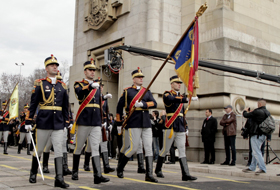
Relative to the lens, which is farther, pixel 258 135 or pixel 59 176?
pixel 258 135

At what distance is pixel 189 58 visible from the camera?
6977 mm

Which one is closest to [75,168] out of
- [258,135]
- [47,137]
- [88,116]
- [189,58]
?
[47,137]

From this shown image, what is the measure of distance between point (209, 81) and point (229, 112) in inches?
96.1

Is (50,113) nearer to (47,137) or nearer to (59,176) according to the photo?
(47,137)

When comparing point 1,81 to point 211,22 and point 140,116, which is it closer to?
point 211,22

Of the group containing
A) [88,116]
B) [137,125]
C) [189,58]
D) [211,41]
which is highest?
[211,41]

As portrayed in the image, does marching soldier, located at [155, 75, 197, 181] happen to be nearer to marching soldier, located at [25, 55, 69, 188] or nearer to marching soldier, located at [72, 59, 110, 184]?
marching soldier, located at [72, 59, 110, 184]

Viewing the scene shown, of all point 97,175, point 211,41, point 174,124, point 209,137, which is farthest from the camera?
point 211,41

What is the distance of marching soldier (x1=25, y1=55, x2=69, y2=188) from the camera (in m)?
6.34

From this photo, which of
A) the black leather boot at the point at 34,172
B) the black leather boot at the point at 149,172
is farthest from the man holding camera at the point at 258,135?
the black leather boot at the point at 34,172

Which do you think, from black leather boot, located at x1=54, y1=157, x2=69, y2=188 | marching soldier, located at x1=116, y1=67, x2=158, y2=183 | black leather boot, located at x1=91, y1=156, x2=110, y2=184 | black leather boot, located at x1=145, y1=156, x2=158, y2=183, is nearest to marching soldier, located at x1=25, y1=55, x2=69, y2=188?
black leather boot, located at x1=54, y1=157, x2=69, y2=188

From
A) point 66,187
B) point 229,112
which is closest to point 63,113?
point 66,187

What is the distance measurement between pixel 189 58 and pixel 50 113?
2.91 metres

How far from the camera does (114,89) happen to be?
1895 centimetres
